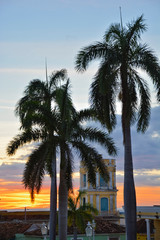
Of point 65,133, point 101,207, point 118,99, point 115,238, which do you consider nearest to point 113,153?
point 65,133

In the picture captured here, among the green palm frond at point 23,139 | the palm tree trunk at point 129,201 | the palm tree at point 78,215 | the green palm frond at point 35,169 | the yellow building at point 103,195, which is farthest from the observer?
the yellow building at point 103,195

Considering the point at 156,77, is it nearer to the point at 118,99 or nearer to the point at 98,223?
the point at 118,99

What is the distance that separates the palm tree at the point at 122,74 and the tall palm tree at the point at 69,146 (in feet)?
10.4

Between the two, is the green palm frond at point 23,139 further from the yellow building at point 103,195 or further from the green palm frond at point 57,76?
the yellow building at point 103,195

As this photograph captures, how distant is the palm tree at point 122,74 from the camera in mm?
19234

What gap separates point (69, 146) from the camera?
2306 centimetres

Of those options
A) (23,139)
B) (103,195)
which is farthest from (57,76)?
(103,195)

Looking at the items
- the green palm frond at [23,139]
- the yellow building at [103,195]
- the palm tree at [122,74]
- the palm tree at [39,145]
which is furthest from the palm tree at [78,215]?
the yellow building at [103,195]

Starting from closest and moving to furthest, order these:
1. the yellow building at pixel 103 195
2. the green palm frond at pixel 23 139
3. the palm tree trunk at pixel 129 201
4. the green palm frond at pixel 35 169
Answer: the palm tree trunk at pixel 129 201 < the green palm frond at pixel 35 169 < the green palm frond at pixel 23 139 < the yellow building at pixel 103 195

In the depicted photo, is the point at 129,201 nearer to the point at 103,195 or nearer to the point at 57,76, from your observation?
the point at 57,76

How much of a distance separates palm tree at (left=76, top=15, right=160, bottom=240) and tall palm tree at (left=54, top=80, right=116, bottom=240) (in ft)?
10.4

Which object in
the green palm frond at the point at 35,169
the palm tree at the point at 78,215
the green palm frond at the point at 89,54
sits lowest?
the palm tree at the point at 78,215

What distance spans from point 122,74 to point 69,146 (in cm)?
606

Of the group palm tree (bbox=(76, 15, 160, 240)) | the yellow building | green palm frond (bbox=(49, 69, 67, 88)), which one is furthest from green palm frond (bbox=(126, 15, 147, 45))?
the yellow building
